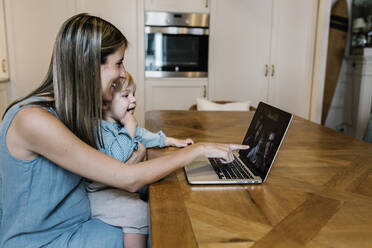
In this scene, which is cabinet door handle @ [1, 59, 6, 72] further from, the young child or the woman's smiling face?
the woman's smiling face

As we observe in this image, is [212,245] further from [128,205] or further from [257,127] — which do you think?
[257,127]

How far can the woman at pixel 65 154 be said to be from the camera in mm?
854

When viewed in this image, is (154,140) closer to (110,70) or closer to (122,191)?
(122,191)

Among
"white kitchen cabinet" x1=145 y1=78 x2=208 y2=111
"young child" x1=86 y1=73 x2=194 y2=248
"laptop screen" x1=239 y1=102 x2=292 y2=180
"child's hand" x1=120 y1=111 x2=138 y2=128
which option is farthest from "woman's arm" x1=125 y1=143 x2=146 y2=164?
"white kitchen cabinet" x1=145 y1=78 x2=208 y2=111

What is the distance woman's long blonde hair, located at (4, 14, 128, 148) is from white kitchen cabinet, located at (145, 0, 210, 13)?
2.67 meters

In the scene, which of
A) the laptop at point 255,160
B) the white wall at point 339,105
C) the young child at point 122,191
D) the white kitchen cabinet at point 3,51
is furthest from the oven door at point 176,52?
the laptop at point 255,160

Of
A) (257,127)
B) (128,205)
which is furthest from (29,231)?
(257,127)

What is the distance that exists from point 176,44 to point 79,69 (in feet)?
9.20

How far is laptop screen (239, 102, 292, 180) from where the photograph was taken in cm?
91

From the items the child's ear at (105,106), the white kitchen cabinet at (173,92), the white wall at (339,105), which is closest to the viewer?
the child's ear at (105,106)

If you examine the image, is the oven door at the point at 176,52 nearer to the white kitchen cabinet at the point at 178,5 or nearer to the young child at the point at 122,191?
the white kitchen cabinet at the point at 178,5

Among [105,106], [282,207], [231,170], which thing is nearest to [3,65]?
[105,106]

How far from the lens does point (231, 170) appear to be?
994mm

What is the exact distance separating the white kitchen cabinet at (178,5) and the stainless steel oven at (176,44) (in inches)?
1.6
